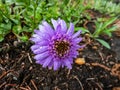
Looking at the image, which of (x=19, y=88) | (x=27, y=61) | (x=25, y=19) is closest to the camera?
(x=19, y=88)

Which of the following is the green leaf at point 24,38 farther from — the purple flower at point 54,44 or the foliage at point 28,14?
the purple flower at point 54,44

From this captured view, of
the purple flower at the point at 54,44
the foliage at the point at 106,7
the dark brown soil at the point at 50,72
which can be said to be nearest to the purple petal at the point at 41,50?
the purple flower at the point at 54,44

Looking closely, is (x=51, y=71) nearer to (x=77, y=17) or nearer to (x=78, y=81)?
(x=78, y=81)

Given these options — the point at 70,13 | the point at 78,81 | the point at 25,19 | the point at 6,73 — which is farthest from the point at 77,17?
the point at 6,73

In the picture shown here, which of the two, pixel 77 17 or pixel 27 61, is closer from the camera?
pixel 27 61

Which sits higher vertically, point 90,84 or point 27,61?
point 27,61


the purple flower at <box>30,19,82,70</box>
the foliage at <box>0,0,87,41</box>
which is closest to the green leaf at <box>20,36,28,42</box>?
the foliage at <box>0,0,87,41</box>

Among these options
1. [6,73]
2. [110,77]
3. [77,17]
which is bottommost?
[110,77]

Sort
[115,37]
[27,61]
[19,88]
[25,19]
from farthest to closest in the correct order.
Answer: [115,37] < [25,19] < [27,61] < [19,88]

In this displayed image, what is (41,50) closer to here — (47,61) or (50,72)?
(47,61)
